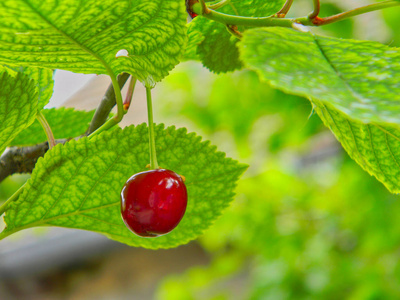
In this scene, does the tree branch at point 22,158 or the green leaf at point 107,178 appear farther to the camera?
the tree branch at point 22,158

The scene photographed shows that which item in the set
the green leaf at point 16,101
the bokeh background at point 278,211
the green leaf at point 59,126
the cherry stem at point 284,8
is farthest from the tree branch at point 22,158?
the bokeh background at point 278,211

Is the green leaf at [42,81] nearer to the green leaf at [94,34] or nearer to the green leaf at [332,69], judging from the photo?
the green leaf at [94,34]

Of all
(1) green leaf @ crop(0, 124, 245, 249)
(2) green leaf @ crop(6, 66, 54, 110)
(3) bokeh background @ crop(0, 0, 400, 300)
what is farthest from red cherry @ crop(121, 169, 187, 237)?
(3) bokeh background @ crop(0, 0, 400, 300)

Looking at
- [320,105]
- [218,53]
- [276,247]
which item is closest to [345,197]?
[276,247]

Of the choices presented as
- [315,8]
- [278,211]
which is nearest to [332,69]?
[315,8]

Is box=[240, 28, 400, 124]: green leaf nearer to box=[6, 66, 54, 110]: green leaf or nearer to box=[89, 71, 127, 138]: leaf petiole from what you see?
box=[89, 71, 127, 138]: leaf petiole

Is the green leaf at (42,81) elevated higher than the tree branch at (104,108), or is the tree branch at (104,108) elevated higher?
the green leaf at (42,81)

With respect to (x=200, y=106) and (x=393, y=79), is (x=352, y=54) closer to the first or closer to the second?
(x=393, y=79)
